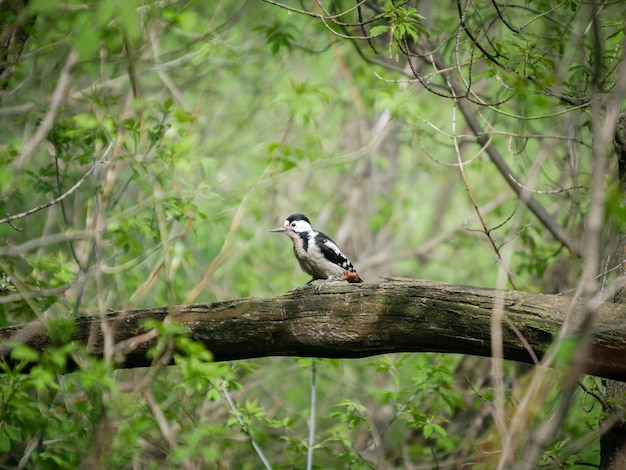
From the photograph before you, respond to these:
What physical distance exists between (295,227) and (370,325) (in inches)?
110

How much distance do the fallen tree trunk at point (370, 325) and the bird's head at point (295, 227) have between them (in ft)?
7.62

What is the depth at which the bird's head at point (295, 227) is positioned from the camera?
593cm

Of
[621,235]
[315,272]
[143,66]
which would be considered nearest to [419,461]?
[315,272]

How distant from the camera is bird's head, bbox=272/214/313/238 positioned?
233 inches

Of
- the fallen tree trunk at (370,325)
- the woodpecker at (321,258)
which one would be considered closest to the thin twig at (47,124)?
the fallen tree trunk at (370,325)

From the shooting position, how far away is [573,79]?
178 inches

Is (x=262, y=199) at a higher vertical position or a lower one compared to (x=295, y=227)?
higher

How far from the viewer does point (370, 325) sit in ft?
10.8

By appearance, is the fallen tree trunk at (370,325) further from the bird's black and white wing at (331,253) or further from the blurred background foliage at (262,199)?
the bird's black and white wing at (331,253)

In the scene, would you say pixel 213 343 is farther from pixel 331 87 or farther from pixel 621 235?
pixel 331 87

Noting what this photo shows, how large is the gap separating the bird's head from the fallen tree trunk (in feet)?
7.62

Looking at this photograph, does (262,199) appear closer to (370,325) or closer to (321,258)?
(321,258)

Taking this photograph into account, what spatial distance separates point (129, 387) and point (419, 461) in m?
2.98

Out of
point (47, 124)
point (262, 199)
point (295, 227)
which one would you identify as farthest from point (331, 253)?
point (262, 199)
